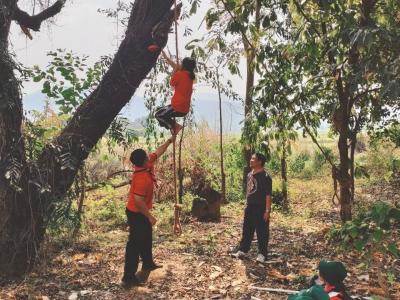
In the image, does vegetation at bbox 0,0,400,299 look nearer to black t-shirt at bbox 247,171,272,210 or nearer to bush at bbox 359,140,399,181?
black t-shirt at bbox 247,171,272,210

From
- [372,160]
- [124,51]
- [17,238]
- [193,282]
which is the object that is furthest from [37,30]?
[372,160]

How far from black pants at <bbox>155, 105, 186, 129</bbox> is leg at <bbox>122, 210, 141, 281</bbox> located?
1.34 meters

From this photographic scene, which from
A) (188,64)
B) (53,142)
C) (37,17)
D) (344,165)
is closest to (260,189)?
A: (344,165)

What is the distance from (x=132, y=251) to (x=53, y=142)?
1702 mm

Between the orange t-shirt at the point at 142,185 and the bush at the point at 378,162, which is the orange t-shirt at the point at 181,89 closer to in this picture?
the orange t-shirt at the point at 142,185

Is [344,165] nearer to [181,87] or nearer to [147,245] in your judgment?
[181,87]

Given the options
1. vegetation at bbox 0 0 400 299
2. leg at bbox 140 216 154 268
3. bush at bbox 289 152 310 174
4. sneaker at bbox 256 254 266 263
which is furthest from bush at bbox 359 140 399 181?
leg at bbox 140 216 154 268

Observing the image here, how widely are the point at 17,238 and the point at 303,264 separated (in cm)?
385

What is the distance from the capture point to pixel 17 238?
590 centimetres

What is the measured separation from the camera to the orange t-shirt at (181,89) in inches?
240

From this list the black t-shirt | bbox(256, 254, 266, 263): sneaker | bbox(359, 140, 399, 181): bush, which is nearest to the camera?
bbox(256, 254, 266, 263): sneaker

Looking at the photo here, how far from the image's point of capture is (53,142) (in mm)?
6031

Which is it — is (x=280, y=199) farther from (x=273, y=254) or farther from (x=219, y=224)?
(x=273, y=254)

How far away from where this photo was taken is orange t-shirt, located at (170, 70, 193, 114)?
6098 millimetres
